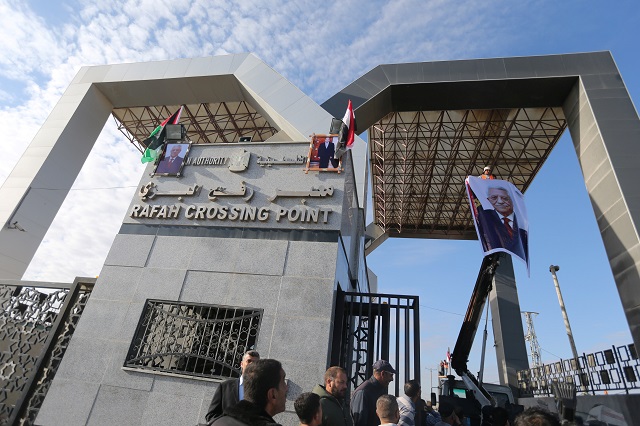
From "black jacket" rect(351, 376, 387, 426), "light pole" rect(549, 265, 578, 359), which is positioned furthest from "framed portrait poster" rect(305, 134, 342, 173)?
"light pole" rect(549, 265, 578, 359)

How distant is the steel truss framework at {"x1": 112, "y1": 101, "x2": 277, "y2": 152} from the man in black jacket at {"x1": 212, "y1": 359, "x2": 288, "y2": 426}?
16819 mm

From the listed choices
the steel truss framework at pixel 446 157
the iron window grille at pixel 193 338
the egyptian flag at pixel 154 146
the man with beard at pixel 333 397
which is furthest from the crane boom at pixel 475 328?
the steel truss framework at pixel 446 157

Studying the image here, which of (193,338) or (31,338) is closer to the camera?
(193,338)

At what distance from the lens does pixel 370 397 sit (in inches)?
155

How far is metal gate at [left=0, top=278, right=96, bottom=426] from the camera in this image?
6.16 metres

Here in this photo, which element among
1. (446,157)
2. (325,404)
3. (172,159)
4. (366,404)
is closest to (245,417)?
(325,404)

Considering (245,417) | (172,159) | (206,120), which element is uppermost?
(206,120)

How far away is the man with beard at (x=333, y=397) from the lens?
3.05 m

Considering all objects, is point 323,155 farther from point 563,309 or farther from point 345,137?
point 563,309

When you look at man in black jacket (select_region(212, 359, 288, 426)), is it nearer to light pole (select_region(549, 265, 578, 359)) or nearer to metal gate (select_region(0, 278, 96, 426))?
metal gate (select_region(0, 278, 96, 426))

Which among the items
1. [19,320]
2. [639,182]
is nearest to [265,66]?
[19,320]

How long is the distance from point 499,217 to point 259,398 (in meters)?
7.32

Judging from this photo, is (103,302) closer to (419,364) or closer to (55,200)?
(419,364)

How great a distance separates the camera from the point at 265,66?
11773mm
